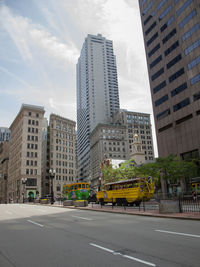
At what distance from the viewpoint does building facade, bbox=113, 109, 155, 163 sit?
138 meters

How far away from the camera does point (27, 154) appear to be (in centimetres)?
9150

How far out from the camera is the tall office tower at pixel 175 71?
49875mm

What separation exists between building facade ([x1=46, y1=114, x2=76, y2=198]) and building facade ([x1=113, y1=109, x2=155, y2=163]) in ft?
131

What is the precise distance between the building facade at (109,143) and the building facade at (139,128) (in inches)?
126

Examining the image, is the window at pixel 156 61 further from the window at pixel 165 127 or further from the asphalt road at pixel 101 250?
Answer: the asphalt road at pixel 101 250

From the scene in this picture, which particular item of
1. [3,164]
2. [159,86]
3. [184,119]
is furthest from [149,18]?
[3,164]

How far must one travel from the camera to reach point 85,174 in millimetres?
166250

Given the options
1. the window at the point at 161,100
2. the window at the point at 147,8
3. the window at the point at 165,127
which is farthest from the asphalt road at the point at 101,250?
the window at the point at 147,8

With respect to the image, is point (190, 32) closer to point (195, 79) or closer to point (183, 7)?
point (183, 7)

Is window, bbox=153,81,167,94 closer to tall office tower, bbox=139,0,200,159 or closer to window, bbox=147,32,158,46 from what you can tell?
tall office tower, bbox=139,0,200,159

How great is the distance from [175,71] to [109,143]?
83.0 metres

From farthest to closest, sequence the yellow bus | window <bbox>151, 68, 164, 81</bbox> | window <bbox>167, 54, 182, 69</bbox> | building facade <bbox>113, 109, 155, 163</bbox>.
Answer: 1. building facade <bbox>113, 109, 155, 163</bbox>
2. window <bbox>151, 68, 164, 81</bbox>
3. window <bbox>167, 54, 182, 69</bbox>
4. the yellow bus

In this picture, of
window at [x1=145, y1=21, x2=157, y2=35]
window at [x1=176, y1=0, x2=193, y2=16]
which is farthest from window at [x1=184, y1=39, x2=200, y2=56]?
window at [x1=145, y1=21, x2=157, y2=35]

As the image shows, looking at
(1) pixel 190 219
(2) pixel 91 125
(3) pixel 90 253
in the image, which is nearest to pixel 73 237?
(3) pixel 90 253
